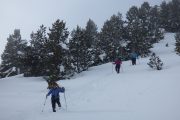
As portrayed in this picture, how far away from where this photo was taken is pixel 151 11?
7131 cm

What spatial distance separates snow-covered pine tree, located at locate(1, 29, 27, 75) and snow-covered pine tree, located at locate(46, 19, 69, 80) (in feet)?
68.3

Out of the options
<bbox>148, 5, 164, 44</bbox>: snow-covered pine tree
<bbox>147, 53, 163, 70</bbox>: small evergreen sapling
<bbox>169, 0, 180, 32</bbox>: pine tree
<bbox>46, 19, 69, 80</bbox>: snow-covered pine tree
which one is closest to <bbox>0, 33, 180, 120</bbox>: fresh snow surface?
<bbox>147, 53, 163, 70</bbox>: small evergreen sapling

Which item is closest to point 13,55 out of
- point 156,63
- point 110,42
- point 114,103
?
point 110,42

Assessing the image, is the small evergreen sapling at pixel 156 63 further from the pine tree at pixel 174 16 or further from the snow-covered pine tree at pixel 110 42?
the pine tree at pixel 174 16

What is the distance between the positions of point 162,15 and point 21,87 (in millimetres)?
53451

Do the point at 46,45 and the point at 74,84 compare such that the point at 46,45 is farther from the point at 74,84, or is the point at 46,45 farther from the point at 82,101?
the point at 82,101

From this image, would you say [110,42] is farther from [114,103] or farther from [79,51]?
[114,103]

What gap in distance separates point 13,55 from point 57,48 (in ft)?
86.8

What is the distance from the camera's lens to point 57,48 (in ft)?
102

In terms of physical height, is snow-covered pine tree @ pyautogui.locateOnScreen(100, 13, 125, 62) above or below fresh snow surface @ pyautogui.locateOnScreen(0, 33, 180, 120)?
above

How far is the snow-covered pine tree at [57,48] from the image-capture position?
3042 centimetres

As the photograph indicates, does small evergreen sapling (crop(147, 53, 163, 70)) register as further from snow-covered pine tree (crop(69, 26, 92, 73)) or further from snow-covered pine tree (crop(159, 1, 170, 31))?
snow-covered pine tree (crop(159, 1, 170, 31))

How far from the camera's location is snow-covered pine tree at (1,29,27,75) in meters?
52.8

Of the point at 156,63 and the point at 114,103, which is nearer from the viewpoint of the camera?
the point at 114,103
